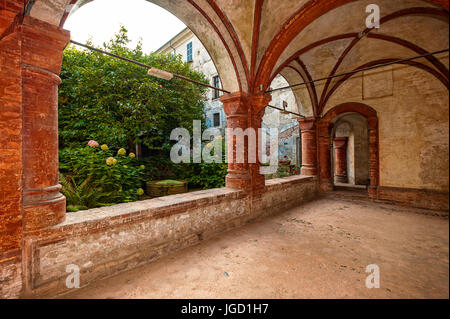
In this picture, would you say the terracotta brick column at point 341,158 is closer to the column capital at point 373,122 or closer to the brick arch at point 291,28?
the column capital at point 373,122

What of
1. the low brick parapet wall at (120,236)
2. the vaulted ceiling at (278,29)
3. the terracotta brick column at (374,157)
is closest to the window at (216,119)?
the vaulted ceiling at (278,29)

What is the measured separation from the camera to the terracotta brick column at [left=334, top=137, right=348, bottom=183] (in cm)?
1154

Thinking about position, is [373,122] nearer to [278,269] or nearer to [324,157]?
[324,157]

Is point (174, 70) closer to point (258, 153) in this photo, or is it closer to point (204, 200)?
point (258, 153)

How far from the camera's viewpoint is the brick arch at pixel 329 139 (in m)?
6.84

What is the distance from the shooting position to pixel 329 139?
829 cm

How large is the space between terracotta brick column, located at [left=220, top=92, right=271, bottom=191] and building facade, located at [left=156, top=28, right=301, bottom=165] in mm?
2928

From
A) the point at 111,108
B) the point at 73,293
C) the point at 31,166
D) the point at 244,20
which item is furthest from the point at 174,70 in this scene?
the point at 73,293

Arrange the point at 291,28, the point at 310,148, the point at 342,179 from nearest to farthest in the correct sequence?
the point at 291,28 → the point at 310,148 → the point at 342,179

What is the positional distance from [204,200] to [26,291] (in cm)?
255

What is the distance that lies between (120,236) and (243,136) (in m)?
3.24

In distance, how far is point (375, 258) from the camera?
3109 mm

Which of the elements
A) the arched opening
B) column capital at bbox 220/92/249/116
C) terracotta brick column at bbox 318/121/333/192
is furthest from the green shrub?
the arched opening

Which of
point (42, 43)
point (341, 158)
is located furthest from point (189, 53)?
point (42, 43)
